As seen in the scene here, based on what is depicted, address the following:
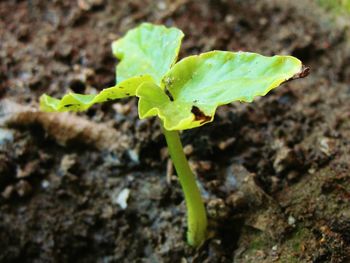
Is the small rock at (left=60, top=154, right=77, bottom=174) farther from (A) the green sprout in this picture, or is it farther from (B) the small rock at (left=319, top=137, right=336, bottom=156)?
(B) the small rock at (left=319, top=137, right=336, bottom=156)

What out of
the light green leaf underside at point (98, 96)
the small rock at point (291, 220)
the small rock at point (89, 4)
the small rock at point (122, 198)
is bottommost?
the small rock at point (291, 220)

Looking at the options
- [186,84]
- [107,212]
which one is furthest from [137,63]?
[107,212]

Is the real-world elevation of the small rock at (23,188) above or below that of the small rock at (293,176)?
above

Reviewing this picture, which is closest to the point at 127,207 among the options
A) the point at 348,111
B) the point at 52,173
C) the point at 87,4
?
the point at 52,173

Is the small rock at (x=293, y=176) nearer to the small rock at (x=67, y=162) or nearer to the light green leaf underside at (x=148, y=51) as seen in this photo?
the light green leaf underside at (x=148, y=51)

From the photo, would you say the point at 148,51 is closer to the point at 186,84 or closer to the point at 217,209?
the point at 186,84

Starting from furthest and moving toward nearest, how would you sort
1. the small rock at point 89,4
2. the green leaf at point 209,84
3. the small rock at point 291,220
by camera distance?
→ 1. the small rock at point 89,4
2. the small rock at point 291,220
3. the green leaf at point 209,84

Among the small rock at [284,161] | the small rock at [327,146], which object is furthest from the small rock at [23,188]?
the small rock at [327,146]
